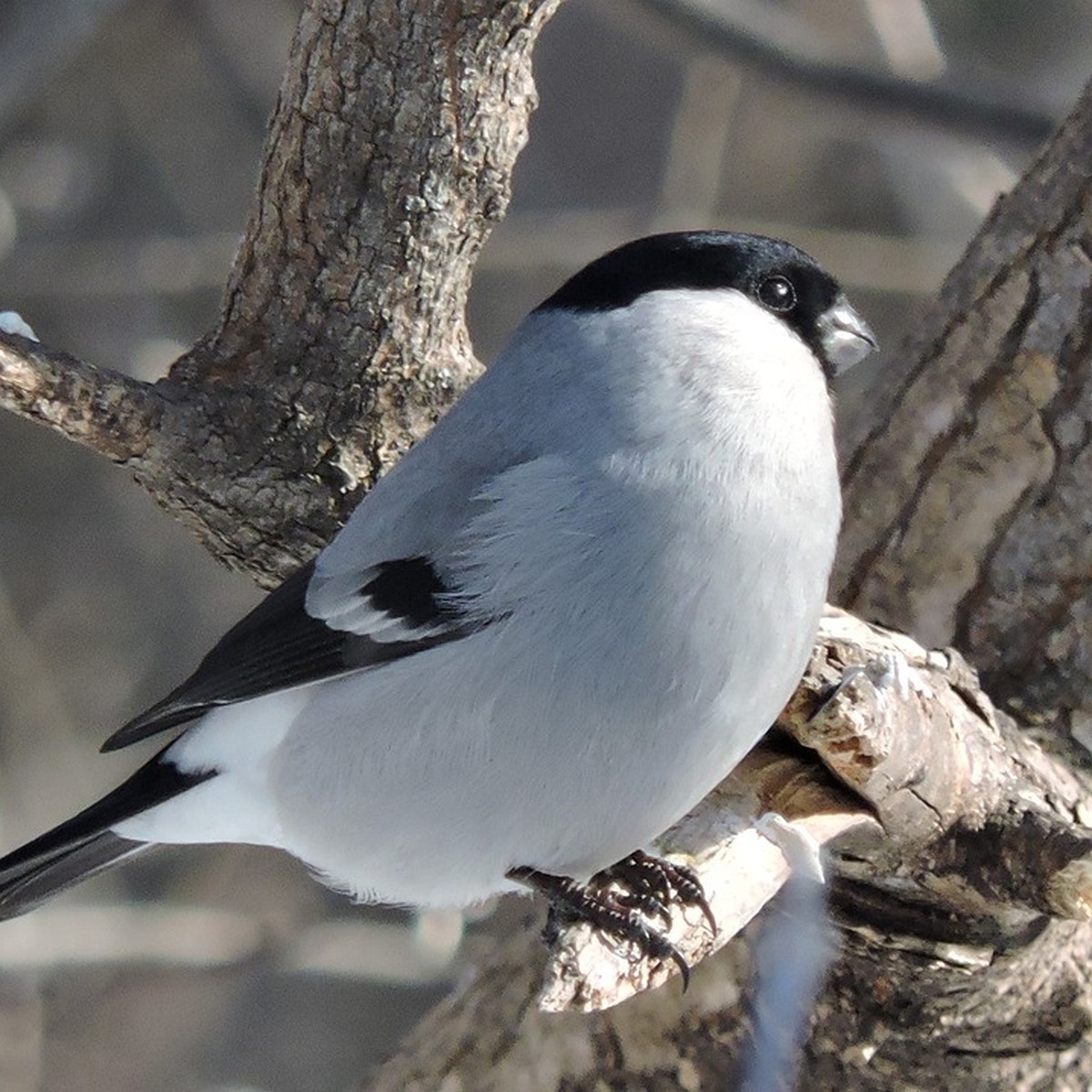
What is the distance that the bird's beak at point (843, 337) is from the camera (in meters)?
2.44

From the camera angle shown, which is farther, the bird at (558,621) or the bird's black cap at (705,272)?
the bird's black cap at (705,272)

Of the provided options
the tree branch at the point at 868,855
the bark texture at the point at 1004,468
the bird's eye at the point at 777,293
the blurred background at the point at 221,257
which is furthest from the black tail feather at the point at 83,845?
the blurred background at the point at 221,257

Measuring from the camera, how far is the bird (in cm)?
211

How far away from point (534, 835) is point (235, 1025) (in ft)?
12.3

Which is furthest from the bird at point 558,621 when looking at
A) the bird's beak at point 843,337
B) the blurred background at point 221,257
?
the blurred background at point 221,257

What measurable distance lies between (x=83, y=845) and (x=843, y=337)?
1.36 m

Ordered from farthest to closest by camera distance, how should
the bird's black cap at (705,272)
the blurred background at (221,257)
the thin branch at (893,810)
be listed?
the blurred background at (221,257) → the bird's black cap at (705,272) → the thin branch at (893,810)

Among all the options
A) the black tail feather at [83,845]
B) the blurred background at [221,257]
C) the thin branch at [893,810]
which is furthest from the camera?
the blurred background at [221,257]

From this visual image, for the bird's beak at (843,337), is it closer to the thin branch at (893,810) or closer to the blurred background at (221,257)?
the thin branch at (893,810)

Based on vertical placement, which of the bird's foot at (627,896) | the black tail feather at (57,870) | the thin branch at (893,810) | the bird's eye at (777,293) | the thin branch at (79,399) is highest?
the bird's eye at (777,293)

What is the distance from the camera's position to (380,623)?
227 cm

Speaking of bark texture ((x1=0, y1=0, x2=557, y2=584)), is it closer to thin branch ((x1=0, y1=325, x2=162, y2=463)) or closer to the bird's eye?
thin branch ((x1=0, y1=325, x2=162, y2=463))

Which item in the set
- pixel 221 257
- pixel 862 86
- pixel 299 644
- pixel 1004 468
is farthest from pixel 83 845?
pixel 221 257

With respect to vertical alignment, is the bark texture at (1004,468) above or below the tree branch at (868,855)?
above
